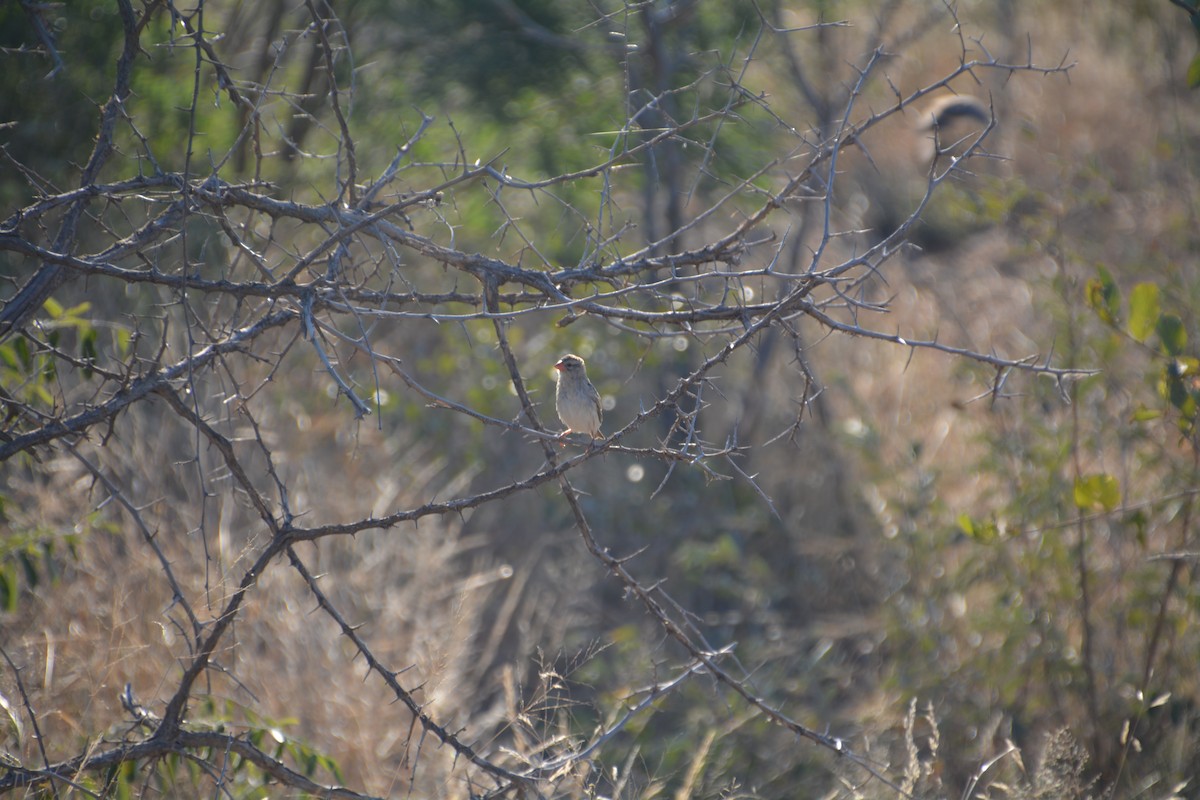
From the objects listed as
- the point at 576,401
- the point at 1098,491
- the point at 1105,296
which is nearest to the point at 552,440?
the point at 576,401

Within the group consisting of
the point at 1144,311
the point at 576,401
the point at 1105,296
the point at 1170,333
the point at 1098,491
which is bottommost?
the point at 1098,491

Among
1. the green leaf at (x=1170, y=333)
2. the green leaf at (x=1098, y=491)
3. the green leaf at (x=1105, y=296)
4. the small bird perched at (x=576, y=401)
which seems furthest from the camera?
the small bird perched at (x=576, y=401)

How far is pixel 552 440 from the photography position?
2908 millimetres

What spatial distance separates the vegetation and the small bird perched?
1.00ft

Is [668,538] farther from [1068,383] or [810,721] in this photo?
[1068,383]

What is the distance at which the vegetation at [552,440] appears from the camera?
3117 mm

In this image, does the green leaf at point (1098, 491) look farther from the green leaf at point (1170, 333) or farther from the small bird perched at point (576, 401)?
the small bird perched at point (576, 401)

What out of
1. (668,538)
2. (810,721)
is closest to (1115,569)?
(810,721)

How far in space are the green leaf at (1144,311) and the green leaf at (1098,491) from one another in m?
0.58

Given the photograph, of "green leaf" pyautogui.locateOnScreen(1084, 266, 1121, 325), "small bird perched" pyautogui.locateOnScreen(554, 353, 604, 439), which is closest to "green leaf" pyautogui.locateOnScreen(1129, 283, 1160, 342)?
"green leaf" pyautogui.locateOnScreen(1084, 266, 1121, 325)

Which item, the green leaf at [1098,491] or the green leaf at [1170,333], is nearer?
the green leaf at [1170,333]

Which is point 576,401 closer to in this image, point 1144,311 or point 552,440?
point 552,440

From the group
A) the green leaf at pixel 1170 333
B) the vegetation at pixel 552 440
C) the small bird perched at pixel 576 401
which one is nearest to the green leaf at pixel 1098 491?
the vegetation at pixel 552 440

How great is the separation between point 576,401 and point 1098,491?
2.37 m
